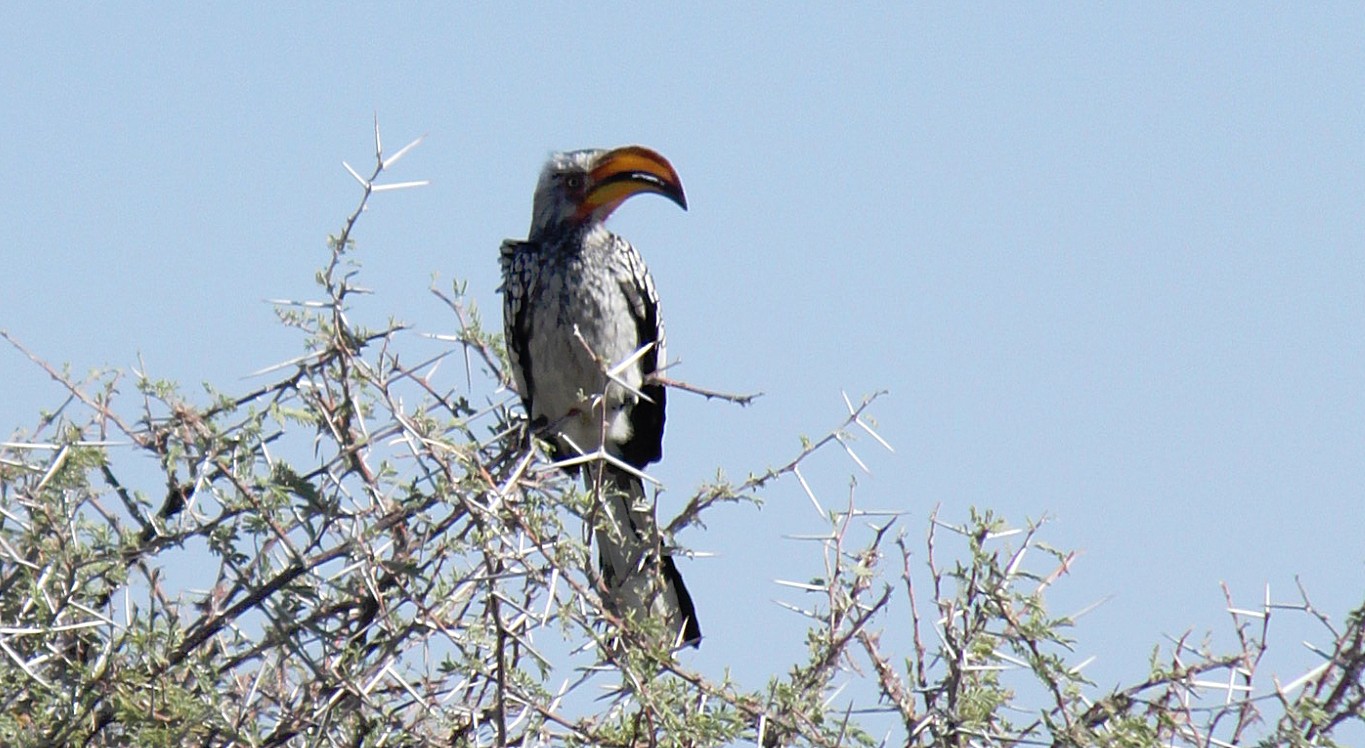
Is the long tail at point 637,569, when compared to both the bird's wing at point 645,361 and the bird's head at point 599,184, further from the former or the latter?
the bird's head at point 599,184

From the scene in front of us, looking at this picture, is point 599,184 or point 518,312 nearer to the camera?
point 518,312

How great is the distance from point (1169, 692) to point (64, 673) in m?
1.85

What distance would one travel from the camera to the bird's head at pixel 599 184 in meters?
4.94

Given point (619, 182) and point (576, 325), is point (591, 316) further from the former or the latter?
point (619, 182)

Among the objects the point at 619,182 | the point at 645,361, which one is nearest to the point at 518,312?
the point at 645,361

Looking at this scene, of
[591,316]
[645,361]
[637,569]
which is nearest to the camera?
[637,569]

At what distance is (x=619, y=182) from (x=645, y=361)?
1.82ft

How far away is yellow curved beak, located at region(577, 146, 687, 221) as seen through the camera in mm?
4969

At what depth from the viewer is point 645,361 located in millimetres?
4820

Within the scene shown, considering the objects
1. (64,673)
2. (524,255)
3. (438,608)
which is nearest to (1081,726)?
(438,608)

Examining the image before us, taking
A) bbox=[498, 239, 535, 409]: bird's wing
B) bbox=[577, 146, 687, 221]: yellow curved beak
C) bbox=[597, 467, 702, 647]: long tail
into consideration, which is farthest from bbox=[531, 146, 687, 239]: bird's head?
bbox=[597, 467, 702, 647]: long tail

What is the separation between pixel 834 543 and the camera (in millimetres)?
3035

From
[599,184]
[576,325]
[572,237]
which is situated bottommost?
[576,325]

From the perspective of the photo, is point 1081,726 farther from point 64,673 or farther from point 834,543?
point 64,673
